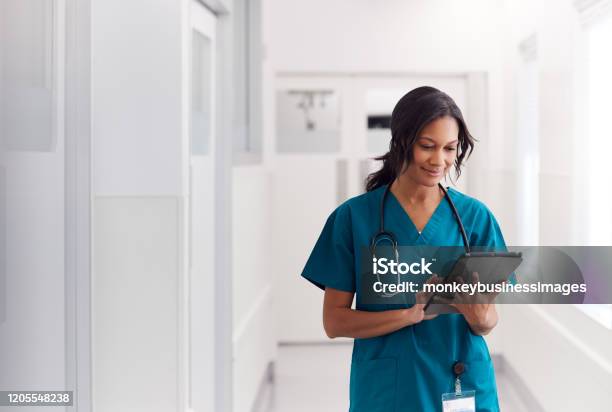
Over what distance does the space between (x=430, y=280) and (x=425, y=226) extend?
4.4 inches

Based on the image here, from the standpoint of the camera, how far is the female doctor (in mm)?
1312

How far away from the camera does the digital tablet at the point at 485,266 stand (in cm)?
131

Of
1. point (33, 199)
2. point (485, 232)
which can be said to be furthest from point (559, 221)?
point (33, 199)

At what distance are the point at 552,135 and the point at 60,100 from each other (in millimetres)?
2023

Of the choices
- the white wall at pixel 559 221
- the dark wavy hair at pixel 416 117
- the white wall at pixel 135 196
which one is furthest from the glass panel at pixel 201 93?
the white wall at pixel 559 221

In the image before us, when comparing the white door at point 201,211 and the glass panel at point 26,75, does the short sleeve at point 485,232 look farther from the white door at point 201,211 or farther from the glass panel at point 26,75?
the white door at point 201,211

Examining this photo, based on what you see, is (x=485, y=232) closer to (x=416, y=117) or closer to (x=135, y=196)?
(x=416, y=117)

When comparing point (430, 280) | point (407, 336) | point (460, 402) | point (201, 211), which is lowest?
point (460, 402)

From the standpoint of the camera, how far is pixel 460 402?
1.37 m

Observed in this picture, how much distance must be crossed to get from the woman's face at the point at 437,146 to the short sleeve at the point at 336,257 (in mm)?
177

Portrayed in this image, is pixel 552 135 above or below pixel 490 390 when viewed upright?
above

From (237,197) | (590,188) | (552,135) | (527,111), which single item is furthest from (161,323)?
(527,111)

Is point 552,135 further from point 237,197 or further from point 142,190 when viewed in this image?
point 142,190

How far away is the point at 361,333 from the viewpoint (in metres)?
1.34
